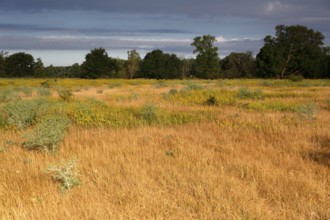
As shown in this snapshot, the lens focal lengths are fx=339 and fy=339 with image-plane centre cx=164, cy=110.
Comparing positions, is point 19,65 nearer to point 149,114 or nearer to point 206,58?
point 206,58

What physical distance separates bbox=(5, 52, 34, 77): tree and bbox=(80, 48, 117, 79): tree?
61.7ft

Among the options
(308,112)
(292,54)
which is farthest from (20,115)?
(292,54)

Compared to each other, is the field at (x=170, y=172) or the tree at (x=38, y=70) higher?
the tree at (x=38, y=70)

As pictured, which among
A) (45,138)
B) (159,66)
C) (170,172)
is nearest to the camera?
(170,172)

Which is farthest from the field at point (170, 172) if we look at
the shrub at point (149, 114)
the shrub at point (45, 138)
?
the shrub at point (149, 114)

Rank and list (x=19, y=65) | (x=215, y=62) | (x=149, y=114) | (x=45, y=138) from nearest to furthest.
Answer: (x=45, y=138) < (x=149, y=114) < (x=215, y=62) < (x=19, y=65)

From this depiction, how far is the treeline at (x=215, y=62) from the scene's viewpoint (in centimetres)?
6194

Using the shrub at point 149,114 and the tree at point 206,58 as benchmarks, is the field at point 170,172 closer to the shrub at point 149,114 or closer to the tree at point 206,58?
the shrub at point 149,114

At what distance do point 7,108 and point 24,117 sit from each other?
1.33 metres

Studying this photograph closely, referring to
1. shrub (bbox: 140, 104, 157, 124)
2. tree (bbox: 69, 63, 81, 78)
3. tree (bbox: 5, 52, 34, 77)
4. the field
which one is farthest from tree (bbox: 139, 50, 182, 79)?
the field

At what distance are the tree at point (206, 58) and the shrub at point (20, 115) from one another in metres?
65.1

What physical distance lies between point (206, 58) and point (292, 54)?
2054cm

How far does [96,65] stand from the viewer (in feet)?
253

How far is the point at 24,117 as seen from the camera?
33.9ft
